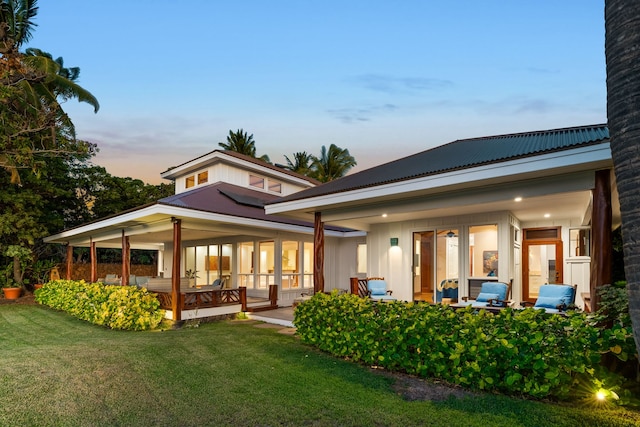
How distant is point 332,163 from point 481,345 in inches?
1361

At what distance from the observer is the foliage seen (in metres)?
4.71

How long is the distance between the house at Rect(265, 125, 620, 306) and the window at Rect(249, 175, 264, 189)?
6.29 m

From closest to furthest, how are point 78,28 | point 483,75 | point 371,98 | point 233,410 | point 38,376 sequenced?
point 233,410 → point 38,376 → point 483,75 → point 78,28 → point 371,98

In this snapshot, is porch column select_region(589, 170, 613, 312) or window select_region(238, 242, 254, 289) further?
window select_region(238, 242, 254, 289)

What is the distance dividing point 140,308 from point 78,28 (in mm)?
10726

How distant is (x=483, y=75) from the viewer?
1338cm

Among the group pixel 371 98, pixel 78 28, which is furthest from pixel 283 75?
pixel 78 28

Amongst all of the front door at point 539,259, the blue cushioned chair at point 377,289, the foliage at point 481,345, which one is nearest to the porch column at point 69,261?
the blue cushioned chair at point 377,289

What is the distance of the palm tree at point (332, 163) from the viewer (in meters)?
39.1

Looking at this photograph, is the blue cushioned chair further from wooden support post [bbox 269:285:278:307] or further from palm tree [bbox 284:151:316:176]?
palm tree [bbox 284:151:316:176]

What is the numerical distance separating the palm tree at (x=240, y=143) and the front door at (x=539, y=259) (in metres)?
29.7

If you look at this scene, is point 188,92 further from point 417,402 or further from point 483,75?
point 417,402

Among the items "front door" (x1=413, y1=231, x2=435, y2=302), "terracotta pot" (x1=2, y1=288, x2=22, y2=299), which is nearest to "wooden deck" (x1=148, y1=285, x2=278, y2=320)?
"front door" (x1=413, y1=231, x2=435, y2=302)

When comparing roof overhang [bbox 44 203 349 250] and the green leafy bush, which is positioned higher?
roof overhang [bbox 44 203 349 250]
